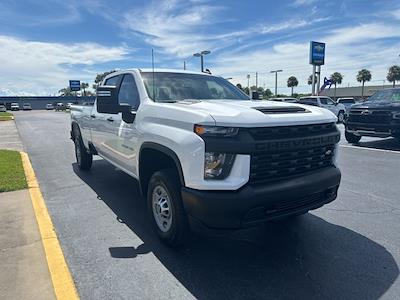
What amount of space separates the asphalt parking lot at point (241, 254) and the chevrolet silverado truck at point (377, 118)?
4.86 metres

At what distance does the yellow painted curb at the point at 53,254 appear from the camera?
118 inches

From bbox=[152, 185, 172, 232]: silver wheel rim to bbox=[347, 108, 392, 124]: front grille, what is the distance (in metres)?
8.59

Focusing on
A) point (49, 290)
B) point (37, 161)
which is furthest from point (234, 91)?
point (37, 161)

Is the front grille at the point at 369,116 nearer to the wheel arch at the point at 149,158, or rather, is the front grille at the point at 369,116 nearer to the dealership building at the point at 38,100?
the wheel arch at the point at 149,158

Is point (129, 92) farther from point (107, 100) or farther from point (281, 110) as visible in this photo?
point (281, 110)

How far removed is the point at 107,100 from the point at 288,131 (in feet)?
7.43

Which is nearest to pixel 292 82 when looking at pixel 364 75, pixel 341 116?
→ pixel 364 75

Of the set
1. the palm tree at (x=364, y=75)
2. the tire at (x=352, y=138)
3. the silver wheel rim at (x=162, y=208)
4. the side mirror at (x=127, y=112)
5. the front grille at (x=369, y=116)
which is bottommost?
the tire at (x=352, y=138)

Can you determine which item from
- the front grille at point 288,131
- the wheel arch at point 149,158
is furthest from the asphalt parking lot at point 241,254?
the front grille at point 288,131

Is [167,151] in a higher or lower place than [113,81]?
lower

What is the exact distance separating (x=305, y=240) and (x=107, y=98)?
2.87 metres

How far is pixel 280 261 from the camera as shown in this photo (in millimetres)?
3471

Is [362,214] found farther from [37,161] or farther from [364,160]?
[37,161]

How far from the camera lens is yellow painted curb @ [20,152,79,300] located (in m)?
3.00
